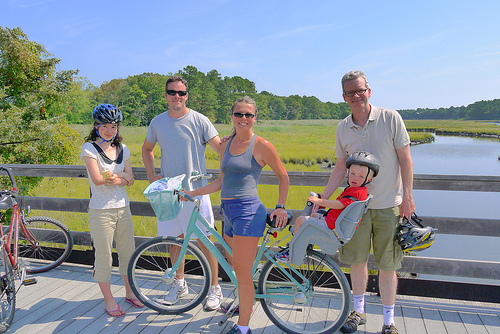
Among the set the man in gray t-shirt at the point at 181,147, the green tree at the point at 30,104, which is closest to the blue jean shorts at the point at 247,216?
the man in gray t-shirt at the point at 181,147

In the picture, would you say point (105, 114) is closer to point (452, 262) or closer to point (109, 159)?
point (109, 159)

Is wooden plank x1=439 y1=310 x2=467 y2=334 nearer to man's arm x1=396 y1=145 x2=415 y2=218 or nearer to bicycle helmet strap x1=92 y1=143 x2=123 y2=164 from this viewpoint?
man's arm x1=396 y1=145 x2=415 y2=218

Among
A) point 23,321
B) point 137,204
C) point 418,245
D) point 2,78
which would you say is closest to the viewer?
point 418,245

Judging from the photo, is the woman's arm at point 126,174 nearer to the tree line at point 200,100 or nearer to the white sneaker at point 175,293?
the white sneaker at point 175,293

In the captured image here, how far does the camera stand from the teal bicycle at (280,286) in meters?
2.60

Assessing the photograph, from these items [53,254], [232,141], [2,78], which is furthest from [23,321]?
[2,78]

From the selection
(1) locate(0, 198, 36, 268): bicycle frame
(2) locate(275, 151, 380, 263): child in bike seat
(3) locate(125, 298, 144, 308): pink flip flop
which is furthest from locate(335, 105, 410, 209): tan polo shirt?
(1) locate(0, 198, 36, 268): bicycle frame

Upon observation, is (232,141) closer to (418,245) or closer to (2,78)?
(418,245)

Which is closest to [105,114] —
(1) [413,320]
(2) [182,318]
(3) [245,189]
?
(3) [245,189]

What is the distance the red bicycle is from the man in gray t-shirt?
1.22m

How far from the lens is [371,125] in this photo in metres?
2.51

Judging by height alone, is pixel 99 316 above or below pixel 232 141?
below

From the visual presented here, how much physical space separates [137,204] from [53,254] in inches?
47.6

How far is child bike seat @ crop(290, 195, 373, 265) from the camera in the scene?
235 centimetres
